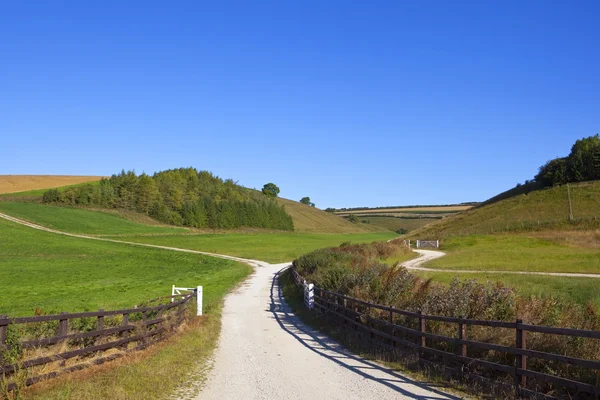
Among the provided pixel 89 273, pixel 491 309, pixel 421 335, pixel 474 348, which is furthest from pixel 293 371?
pixel 89 273

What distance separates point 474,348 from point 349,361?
Answer: 3235 mm

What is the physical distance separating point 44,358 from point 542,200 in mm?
93093

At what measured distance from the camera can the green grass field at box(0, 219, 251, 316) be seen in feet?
93.4

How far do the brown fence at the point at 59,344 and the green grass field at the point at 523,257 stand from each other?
30.4 metres

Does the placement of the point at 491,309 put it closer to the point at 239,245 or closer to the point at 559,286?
the point at 559,286

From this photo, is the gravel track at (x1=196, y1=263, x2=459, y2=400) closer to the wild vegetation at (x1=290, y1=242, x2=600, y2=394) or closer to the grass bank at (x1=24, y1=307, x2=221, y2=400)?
the grass bank at (x1=24, y1=307, x2=221, y2=400)

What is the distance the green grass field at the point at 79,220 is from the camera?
295 feet

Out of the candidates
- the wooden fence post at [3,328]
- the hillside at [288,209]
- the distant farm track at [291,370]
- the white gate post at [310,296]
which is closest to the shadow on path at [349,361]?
the distant farm track at [291,370]

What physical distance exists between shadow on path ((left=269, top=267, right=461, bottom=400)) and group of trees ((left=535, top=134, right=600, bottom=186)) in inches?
3407

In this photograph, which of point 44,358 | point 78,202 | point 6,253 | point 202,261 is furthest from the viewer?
point 78,202

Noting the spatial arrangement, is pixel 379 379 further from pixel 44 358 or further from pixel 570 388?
pixel 44 358

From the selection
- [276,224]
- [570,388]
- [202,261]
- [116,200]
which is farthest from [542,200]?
[570,388]

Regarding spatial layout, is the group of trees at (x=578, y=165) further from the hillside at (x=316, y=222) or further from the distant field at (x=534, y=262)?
the hillside at (x=316, y=222)

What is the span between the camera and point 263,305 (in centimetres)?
2853
